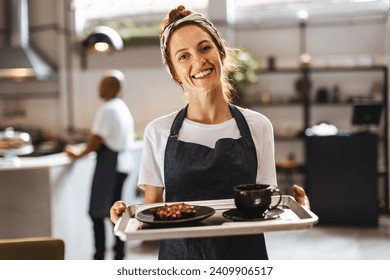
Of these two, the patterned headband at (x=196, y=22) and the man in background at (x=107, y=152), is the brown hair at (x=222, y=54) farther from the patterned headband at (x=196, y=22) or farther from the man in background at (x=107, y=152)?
the man in background at (x=107, y=152)

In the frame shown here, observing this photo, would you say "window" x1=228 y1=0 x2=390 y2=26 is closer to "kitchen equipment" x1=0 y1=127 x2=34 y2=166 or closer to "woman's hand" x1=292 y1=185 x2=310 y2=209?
"kitchen equipment" x1=0 y1=127 x2=34 y2=166

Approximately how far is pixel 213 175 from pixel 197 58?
0.27 meters

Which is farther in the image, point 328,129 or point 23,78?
point 23,78

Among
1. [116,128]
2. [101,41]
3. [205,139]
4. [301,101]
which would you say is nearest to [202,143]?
[205,139]

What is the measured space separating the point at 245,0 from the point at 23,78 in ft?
8.24

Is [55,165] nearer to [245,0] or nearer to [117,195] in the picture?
[117,195]

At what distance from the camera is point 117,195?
3.28m

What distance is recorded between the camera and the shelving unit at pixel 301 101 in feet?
17.2

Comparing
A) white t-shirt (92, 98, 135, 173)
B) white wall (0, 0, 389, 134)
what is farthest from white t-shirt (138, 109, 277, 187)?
white wall (0, 0, 389, 134)

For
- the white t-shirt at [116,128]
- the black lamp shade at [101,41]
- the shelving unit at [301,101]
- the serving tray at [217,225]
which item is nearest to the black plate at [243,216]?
the serving tray at [217,225]

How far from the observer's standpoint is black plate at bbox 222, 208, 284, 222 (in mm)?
1018

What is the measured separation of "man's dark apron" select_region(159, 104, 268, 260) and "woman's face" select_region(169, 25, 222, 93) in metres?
0.12

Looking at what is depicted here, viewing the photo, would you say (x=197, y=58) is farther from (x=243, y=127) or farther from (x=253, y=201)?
(x=253, y=201)
